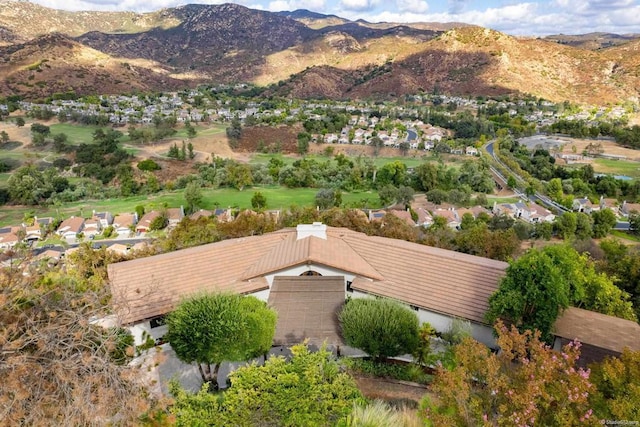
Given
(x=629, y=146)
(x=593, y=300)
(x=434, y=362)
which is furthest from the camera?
(x=629, y=146)

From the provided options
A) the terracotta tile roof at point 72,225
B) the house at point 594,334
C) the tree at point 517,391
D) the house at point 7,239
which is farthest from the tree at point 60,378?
the terracotta tile roof at point 72,225

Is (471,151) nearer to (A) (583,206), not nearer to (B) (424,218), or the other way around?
(A) (583,206)

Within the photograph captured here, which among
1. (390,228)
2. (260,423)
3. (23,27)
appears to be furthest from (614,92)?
(23,27)

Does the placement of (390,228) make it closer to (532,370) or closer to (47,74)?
(532,370)

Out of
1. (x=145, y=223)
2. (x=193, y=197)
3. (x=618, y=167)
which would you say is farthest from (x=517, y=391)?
(x=618, y=167)

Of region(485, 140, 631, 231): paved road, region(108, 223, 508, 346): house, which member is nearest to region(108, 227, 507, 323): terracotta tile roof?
region(108, 223, 508, 346): house

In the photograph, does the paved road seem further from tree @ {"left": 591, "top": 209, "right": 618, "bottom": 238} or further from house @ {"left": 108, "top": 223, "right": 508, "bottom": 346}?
house @ {"left": 108, "top": 223, "right": 508, "bottom": 346}
